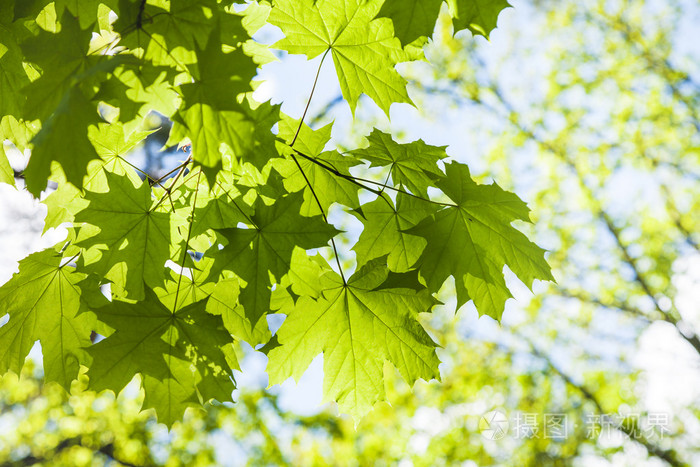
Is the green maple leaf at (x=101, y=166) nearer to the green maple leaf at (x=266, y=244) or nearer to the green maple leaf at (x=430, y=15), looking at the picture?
the green maple leaf at (x=266, y=244)

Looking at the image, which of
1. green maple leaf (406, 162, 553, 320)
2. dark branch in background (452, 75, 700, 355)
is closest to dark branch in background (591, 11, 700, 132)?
dark branch in background (452, 75, 700, 355)

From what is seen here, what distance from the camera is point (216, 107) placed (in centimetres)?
103

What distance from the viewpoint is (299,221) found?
1359mm

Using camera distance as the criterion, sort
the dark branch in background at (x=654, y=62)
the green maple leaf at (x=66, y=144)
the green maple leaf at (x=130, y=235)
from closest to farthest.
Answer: the green maple leaf at (x=66, y=144) → the green maple leaf at (x=130, y=235) → the dark branch in background at (x=654, y=62)

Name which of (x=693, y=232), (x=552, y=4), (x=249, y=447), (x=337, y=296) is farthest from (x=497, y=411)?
(x=552, y=4)

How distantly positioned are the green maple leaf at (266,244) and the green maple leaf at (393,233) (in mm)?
296

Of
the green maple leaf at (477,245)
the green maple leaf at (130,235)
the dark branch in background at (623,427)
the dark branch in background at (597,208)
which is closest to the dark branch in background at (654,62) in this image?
the dark branch in background at (597,208)

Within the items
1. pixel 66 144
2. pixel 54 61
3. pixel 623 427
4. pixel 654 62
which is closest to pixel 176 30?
pixel 54 61

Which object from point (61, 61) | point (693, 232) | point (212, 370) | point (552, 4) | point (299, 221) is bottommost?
point (212, 370)

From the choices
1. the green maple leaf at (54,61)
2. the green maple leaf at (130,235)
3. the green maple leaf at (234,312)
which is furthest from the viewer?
the green maple leaf at (234,312)

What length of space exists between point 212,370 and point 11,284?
30.5 inches

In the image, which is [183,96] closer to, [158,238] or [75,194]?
[158,238]

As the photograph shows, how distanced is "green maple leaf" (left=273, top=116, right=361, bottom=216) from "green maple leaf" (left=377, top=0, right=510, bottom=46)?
446 millimetres

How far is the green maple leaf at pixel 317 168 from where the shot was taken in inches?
64.3
